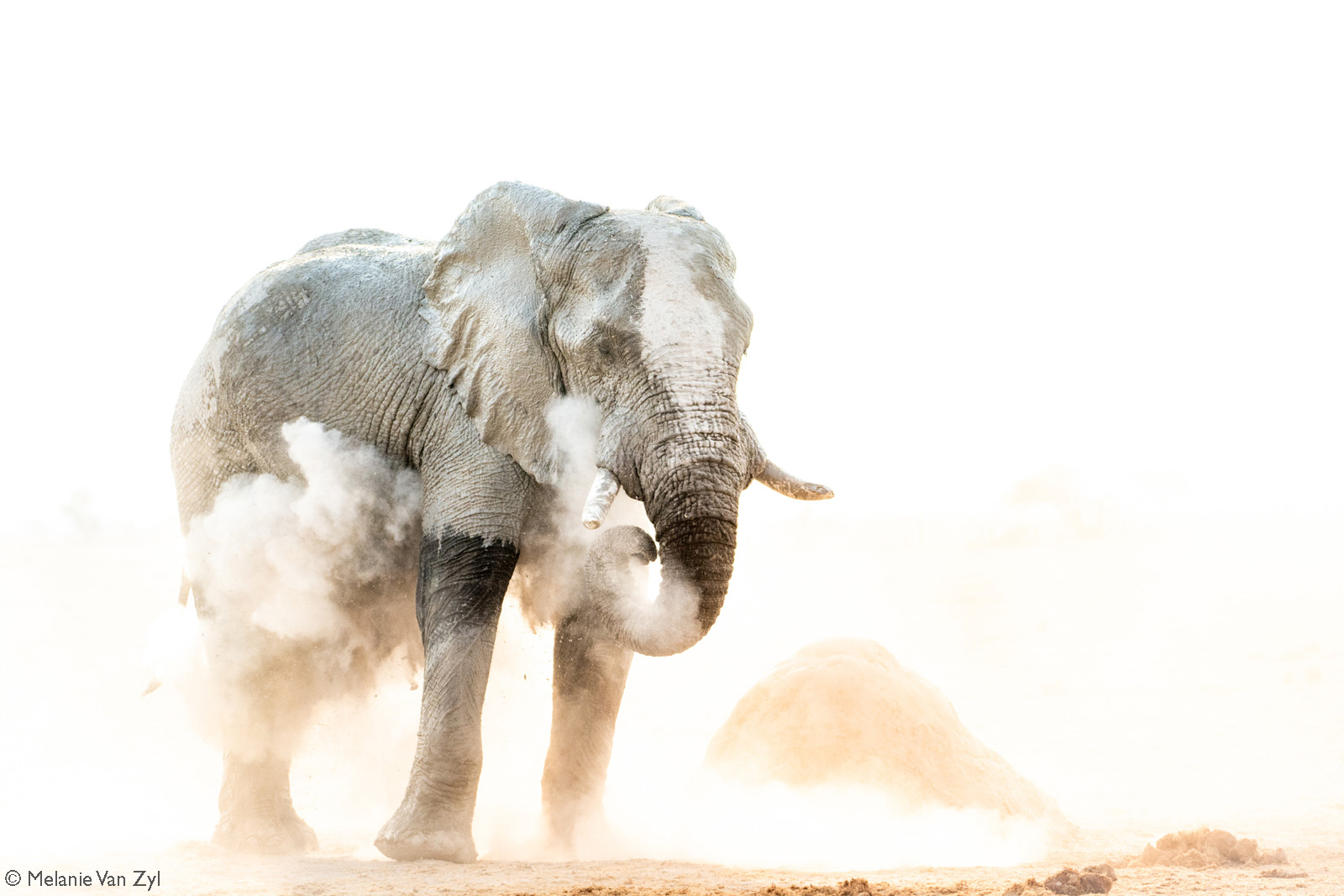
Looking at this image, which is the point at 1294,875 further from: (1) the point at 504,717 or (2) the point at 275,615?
(2) the point at 275,615

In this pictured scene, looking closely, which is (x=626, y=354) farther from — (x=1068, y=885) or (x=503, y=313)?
(x=1068, y=885)

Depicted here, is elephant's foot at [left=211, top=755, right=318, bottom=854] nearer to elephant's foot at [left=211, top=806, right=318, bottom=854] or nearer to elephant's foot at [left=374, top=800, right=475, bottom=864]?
elephant's foot at [left=211, top=806, right=318, bottom=854]

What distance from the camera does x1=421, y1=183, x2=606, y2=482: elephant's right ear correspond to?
8.80 meters

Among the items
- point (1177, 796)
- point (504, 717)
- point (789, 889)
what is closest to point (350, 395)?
point (504, 717)

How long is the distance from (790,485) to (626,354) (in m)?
1.33

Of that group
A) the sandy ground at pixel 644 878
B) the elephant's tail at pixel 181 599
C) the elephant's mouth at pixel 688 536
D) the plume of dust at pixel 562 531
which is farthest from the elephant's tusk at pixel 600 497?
the elephant's tail at pixel 181 599

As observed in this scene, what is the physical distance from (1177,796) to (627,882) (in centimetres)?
871

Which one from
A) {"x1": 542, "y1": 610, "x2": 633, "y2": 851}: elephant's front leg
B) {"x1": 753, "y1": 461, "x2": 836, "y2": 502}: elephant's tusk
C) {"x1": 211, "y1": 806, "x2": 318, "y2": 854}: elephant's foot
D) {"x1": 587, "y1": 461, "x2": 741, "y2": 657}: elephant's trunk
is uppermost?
{"x1": 753, "y1": 461, "x2": 836, "y2": 502}: elephant's tusk

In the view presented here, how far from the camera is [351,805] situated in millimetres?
10367

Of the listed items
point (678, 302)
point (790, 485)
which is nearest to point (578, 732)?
point (790, 485)

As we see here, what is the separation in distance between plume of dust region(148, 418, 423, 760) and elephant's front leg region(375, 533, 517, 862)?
828 millimetres

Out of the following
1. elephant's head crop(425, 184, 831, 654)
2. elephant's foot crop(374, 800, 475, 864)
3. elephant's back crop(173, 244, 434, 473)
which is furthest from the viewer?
elephant's back crop(173, 244, 434, 473)

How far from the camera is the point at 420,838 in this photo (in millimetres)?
8484

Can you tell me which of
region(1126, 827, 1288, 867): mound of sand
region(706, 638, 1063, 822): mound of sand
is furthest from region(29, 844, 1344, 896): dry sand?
region(706, 638, 1063, 822): mound of sand
